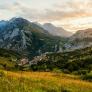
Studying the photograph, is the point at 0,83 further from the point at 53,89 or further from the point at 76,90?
the point at 76,90

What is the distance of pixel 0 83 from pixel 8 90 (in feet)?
5.62

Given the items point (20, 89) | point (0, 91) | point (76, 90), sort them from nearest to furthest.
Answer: point (0, 91), point (20, 89), point (76, 90)

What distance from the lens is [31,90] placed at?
1773cm

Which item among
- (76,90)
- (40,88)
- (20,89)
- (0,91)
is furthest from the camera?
(76,90)

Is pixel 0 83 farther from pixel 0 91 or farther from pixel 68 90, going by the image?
pixel 68 90

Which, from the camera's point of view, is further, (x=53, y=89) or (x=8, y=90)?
(x=53, y=89)

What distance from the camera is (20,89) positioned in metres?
17.1

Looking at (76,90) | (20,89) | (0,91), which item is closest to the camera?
(0,91)

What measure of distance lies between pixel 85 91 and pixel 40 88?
3888mm

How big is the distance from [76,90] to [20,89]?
227 inches

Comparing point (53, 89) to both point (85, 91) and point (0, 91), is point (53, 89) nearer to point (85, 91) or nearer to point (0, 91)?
point (85, 91)

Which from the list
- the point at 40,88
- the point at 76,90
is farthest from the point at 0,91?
the point at 76,90

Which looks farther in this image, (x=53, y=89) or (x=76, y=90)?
(x=76, y=90)

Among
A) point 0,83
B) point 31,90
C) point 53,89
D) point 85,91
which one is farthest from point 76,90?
point 0,83
